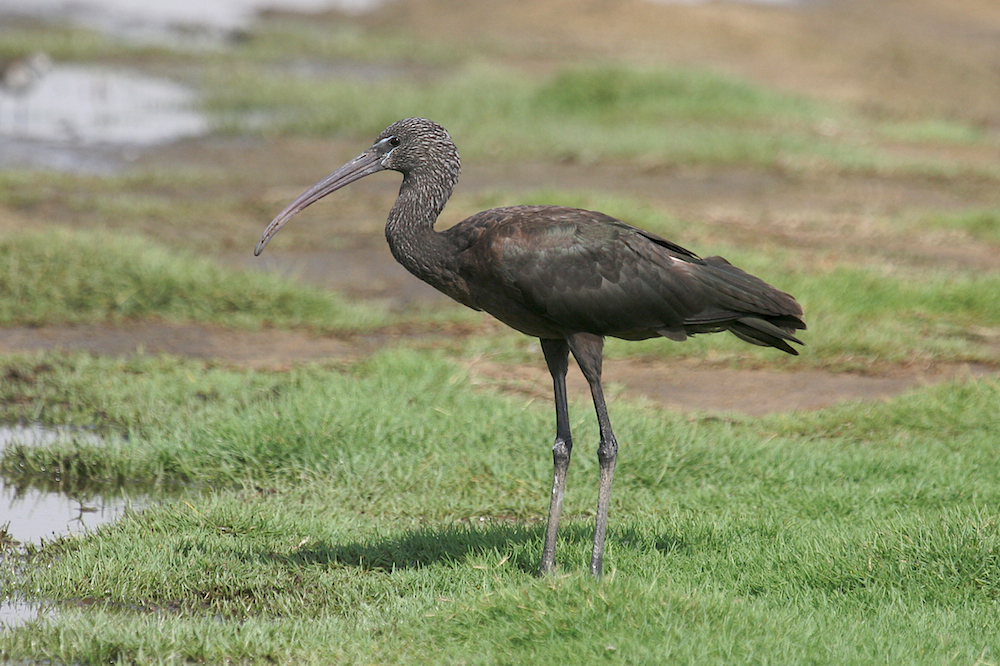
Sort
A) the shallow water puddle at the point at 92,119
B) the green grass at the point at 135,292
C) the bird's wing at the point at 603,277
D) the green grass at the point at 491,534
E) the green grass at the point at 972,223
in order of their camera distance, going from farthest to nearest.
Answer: the shallow water puddle at the point at 92,119
the green grass at the point at 972,223
the green grass at the point at 135,292
the bird's wing at the point at 603,277
the green grass at the point at 491,534

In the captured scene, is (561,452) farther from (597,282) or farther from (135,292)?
(135,292)

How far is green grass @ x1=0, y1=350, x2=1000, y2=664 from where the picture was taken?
13.7 ft

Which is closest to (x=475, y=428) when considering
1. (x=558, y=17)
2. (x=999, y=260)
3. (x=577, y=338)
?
(x=577, y=338)

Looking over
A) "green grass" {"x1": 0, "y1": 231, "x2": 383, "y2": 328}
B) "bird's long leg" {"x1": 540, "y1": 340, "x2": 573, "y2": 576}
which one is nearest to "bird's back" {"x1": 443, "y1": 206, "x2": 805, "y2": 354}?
"bird's long leg" {"x1": 540, "y1": 340, "x2": 573, "y2": 576}

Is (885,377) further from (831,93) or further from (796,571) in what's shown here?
(831,93)

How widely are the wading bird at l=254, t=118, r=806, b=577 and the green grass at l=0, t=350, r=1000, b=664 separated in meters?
0.50

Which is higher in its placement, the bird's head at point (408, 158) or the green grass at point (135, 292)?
the bird's head at point (408, 158)

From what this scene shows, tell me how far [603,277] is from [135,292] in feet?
15.8

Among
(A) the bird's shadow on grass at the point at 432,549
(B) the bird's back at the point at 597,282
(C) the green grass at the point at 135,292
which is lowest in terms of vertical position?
(A) the bird's shadow on grass at the point at 432,549

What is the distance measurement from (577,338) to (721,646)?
4.43 feet

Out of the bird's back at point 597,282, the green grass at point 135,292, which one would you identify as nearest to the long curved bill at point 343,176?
the bird's back at point 597,282

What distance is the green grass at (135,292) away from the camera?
28.2 ft

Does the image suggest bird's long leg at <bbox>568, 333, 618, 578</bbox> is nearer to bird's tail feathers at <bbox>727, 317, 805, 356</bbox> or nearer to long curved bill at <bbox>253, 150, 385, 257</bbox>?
bird's tail feathers at <bbox>727, 317, 805, 356</bbox>

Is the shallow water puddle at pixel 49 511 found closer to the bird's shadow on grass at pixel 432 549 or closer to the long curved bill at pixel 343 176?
the bird's shadow on grass at pixel 432 549
